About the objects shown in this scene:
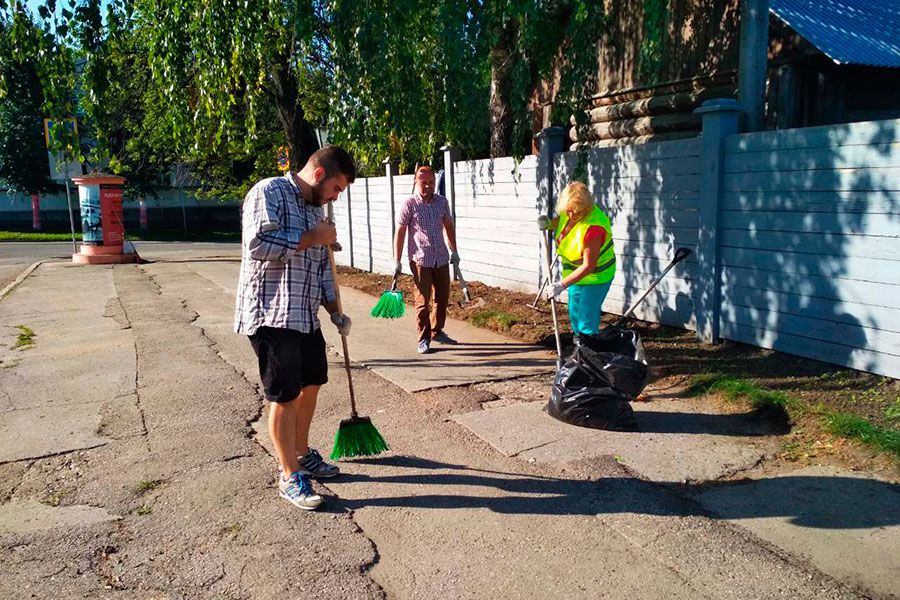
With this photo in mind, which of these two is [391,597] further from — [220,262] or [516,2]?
[220,262]

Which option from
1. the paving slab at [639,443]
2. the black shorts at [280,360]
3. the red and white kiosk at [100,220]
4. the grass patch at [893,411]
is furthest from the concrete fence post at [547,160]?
the red and white kiosk at [100,220]

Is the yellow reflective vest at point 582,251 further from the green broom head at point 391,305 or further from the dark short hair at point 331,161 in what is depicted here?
the green broom head at point 391,305

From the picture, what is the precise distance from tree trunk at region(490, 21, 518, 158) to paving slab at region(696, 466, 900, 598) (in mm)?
7193

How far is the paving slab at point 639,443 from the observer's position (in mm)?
4344

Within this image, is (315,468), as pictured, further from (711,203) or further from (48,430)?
(711,203)

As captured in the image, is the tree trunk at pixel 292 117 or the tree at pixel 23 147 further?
the tree at pixel 23 147

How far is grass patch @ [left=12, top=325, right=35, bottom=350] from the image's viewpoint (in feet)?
26.7

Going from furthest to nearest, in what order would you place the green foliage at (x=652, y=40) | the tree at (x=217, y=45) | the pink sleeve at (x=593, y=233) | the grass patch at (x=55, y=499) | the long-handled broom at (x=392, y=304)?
the long-handled broom at (x=392, y=304) < the tree at (x=217, y=45) < the green foliage at (x=652, y=40) < the pink sleeve at (x=593, y=233) < the grass patch at (x=55, y=499)

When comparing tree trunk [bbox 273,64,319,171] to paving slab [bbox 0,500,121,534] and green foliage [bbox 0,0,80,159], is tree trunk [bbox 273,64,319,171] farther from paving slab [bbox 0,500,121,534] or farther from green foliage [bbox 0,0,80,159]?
paving slab [bbox 0,500,121,534]

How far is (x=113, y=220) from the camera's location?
61.3 feet

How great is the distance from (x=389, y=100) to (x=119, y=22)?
2.64 metres

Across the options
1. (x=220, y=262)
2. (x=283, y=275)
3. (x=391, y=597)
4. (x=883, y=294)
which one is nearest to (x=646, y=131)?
(x=883, y=294)

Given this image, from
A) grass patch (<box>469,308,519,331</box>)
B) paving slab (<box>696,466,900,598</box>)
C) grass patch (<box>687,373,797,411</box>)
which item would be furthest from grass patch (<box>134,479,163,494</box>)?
grass patch (<box>469,308,519,331</box>)

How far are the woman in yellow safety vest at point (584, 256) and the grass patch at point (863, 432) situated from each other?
1718mm
